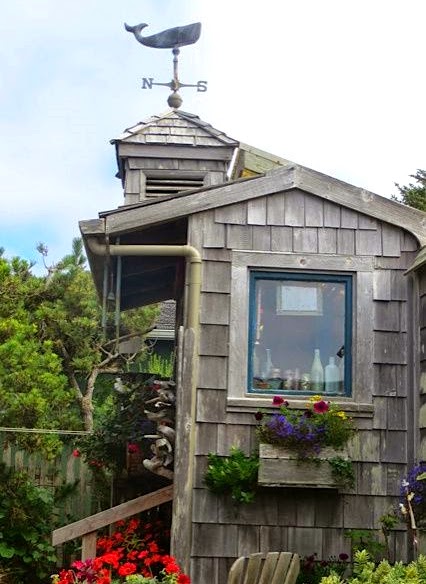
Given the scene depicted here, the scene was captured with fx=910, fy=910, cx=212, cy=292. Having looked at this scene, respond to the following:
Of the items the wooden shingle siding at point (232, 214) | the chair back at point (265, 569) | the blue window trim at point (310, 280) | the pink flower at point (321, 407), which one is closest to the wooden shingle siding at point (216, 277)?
the blue window trim at point (310, 280)

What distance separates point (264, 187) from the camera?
7199 millimetres

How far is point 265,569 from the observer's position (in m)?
5.26

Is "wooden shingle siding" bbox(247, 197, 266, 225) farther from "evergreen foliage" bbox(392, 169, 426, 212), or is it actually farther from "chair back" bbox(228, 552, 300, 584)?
"evergreen foliage" bbox(392, 169, 426, 212)

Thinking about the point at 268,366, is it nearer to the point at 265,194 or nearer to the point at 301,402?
the point at 301,402

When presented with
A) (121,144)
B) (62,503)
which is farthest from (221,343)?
(121,144)

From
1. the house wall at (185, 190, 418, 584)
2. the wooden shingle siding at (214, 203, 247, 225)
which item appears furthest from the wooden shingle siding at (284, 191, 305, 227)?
the wooden shingle siding at (214, 203, 247, 225)

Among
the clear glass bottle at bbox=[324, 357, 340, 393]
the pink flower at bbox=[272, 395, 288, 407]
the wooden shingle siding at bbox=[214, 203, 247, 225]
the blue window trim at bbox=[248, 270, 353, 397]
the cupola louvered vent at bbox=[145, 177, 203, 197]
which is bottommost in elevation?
the pink flower at bbox=[272, 395, 288, 407]

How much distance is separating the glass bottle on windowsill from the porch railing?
1.36 metres

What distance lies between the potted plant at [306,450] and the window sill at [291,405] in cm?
12

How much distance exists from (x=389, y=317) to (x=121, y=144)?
225 inches

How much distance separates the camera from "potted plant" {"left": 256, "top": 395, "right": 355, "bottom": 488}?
659 centimetres

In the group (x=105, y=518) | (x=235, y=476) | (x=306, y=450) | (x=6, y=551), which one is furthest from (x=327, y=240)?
(x=6, y=551)

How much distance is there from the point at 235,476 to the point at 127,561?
1.26 m

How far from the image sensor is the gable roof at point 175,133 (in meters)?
11.7
